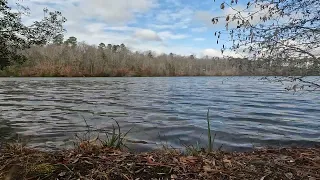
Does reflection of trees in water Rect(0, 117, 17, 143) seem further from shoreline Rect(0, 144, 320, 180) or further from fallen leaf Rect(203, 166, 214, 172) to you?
fallen leaf Rect(203, 166, 214, 172)

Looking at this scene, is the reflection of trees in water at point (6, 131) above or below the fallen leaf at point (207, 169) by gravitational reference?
below

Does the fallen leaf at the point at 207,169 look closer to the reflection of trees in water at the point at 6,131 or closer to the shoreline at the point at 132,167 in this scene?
the shoreline at the point at 132,167

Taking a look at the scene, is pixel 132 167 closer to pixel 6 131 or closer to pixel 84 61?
pixel 6 131

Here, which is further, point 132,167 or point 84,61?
point 84,61

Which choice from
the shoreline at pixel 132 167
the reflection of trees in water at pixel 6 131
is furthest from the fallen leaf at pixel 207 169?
the reflection of trees in water at pixel 6 131

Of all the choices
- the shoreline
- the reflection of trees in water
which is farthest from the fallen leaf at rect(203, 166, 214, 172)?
the reflection of trees in water

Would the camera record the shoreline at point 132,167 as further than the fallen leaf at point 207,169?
No

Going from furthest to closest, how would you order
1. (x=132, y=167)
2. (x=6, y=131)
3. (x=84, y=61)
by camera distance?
(x=84, y=61)
(x=6, y=131)
(x=132, y=167)

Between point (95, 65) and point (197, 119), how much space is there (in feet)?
332

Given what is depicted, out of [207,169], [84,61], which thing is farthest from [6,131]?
[84,61]

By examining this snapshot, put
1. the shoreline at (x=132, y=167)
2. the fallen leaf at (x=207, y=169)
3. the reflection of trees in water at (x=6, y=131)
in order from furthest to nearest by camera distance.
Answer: the reflection of trees in water at (x=6, y=131) < the fallen leaf at (x=207, y=169) < the shoreline at (x=132, y=167)

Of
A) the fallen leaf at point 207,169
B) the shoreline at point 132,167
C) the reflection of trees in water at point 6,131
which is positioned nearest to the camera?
the shoreline at point 132,167

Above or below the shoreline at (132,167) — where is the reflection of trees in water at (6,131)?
below

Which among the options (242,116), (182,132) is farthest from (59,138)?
(242,116)
